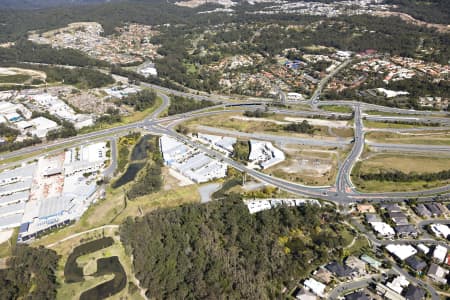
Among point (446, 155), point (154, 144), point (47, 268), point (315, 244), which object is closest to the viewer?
point (47, 268)

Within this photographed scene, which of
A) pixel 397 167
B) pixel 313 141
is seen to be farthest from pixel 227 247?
pixel 397 167

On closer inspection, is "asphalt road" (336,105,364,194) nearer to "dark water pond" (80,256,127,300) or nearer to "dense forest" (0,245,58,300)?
"dark water pond" (80,256,127,300)

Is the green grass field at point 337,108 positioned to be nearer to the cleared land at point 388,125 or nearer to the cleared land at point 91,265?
the cleared land at point 388,125

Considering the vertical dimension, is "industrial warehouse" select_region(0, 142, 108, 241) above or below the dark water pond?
above

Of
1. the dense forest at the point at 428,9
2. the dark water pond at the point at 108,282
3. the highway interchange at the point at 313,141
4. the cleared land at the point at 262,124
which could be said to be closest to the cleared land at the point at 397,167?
the highway interchange at the point at 313,141

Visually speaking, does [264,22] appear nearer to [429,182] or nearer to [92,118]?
[92,118]

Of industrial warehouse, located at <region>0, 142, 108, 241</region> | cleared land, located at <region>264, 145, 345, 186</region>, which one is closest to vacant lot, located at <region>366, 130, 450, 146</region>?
cleared land, located at <region>264, 145, 345, 186</region>

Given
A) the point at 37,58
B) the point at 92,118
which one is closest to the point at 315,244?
the point at 92,118
